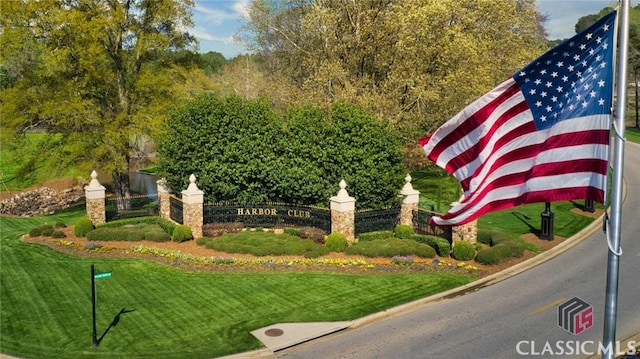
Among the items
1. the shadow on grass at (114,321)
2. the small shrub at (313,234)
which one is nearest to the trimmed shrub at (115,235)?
the small shrub at (313,234)

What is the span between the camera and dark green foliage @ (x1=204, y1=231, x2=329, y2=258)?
21062mm

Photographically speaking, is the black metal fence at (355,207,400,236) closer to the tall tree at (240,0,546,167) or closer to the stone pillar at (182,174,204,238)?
the stone pillar at (182,174,204,238)

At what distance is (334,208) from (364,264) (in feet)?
12.5

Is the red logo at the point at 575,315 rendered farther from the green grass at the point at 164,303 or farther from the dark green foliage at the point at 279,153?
the dark green foliage at the point at 279,153

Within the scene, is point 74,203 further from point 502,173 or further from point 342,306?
point 502,173

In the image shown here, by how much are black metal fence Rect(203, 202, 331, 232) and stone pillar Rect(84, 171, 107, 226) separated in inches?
228

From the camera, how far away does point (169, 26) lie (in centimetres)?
3350

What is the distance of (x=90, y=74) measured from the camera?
98.3 ft

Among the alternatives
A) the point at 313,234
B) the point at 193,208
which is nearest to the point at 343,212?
the point at 313,234

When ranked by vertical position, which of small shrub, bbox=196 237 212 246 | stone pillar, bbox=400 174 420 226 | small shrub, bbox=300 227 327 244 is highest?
stone pillar, bbox=400 174 420 226

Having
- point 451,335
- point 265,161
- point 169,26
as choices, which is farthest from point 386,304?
point 169,26

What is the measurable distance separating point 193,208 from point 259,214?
317 centimetres

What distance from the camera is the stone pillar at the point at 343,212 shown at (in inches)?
888

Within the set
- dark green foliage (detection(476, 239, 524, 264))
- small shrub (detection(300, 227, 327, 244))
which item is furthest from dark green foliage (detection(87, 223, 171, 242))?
dark green foliage (detection(476, 239, 524, 264))
